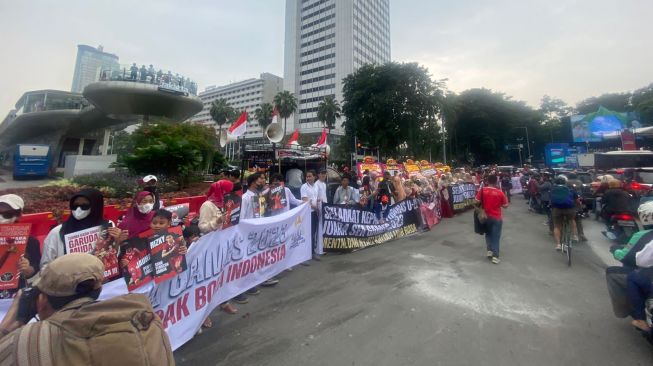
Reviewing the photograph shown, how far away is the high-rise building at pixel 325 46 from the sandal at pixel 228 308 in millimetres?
74351

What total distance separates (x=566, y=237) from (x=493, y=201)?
165 centimetres

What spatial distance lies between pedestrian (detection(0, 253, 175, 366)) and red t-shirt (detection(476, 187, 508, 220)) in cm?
635

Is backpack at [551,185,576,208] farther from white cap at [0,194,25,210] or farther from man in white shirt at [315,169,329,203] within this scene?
white cap at [0,194,25,210]

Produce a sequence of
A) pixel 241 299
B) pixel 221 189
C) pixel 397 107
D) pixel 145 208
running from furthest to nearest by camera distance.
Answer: pixel 397 107
pixel 221 189
pixel 241 299
pixel 145 208

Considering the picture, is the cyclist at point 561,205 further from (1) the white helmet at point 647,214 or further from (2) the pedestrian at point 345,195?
(2) the pedestrian at point 345,195

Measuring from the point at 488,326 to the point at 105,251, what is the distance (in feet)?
14.5

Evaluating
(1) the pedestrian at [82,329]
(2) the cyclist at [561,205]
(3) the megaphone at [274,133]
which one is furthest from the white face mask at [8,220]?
(2) the cyclist at [561,205]

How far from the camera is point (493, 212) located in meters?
6.07

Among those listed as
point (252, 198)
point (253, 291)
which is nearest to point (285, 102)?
point (252, 198)

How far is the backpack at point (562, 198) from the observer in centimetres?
646

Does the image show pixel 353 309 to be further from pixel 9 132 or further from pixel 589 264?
pixel 9 132

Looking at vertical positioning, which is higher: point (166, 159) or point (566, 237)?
point (166, 159)

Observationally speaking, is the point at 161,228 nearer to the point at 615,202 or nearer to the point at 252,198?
the point at 252,198

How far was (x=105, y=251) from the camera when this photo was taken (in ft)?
9.58
